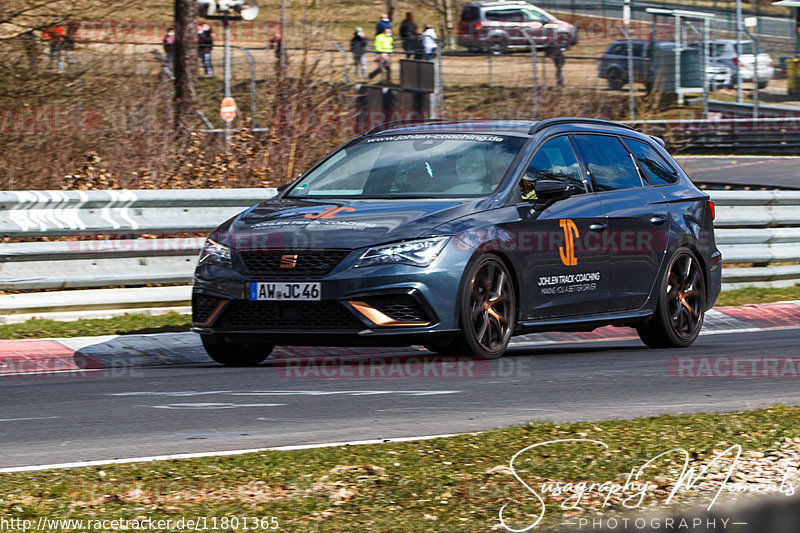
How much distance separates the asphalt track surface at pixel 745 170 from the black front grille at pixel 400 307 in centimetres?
1426

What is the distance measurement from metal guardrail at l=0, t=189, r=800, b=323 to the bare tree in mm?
Answer: 6297

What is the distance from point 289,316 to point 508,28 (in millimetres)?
30180

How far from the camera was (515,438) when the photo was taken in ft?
17.3

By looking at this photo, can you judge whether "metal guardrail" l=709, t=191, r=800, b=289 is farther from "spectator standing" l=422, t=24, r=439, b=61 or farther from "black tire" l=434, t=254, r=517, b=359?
"spectator standing" l=422, t=24, r=439, b=61

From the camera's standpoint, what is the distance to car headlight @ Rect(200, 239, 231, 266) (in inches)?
327

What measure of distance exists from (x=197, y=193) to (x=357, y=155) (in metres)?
2.30

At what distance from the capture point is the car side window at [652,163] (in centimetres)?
1042

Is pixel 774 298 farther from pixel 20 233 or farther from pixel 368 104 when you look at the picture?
pixel 368 104

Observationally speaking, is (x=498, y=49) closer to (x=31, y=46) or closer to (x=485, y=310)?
(x=31, y=46)

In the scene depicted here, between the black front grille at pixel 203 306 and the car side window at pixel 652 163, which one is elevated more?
the car side window at pixel 652 163

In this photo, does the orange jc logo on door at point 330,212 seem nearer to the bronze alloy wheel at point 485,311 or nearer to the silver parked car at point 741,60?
the bronze alloy wheel at point 485,311

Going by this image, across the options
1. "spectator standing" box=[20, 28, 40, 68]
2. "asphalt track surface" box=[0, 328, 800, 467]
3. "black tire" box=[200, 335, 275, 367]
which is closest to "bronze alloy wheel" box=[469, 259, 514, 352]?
"asphalt track surface" box=[0, 328, 800, 467]

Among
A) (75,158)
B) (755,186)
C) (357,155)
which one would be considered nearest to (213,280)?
(357,155)

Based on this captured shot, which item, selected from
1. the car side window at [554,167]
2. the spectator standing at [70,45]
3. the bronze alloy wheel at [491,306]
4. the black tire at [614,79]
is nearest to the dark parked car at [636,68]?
the black tire at [614,79]
